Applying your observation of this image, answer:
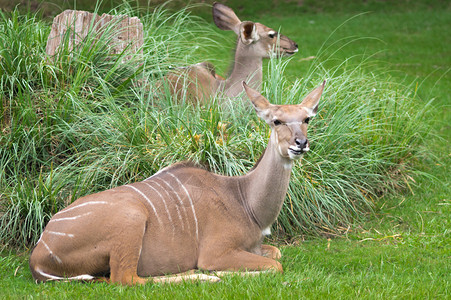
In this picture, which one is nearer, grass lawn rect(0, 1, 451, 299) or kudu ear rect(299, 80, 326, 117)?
grass lawn rect(0, 1, 451, 299)

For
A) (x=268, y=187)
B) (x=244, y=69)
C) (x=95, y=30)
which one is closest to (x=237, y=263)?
(x=268, y=187)

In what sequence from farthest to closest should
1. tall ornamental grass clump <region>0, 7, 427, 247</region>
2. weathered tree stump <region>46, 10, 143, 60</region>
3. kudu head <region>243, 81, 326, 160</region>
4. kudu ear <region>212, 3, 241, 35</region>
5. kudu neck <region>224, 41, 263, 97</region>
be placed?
kudu ear <region>212, 3, 241, 35</region>
kudu neck <region>224, 41, 263, 97</region>
weathered tree stump <region>46, 10, 143, 60</region>
tall ornamental grass clump <region>0, 7, 427, 247</region>
kudu head <region>243, 81, 326, 160</region>

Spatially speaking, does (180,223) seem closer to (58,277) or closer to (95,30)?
(58,277)

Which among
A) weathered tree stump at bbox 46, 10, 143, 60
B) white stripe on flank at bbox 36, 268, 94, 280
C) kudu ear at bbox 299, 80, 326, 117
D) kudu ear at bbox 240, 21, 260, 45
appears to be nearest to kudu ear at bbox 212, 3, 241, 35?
kudu ear at bbox 240, 21, 260, 45

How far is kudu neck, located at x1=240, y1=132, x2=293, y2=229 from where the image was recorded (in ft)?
15.2

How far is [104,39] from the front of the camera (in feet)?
22.3

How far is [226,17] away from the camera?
8.20m

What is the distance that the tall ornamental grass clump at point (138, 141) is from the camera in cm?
564

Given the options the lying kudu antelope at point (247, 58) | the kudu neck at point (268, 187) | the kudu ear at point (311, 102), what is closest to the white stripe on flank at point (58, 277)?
the kudu neck at point (268, 187)

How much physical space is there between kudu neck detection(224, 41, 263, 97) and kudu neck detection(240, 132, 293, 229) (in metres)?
2.77

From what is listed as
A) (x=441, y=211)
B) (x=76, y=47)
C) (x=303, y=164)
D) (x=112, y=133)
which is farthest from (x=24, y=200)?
(x=441, y=211)

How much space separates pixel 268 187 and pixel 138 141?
1.60 m

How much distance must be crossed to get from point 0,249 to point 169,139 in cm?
157

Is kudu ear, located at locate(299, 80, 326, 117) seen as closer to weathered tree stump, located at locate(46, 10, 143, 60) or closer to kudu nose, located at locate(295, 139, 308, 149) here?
kudu nose, located at locate(295, 139, 308, 149)
